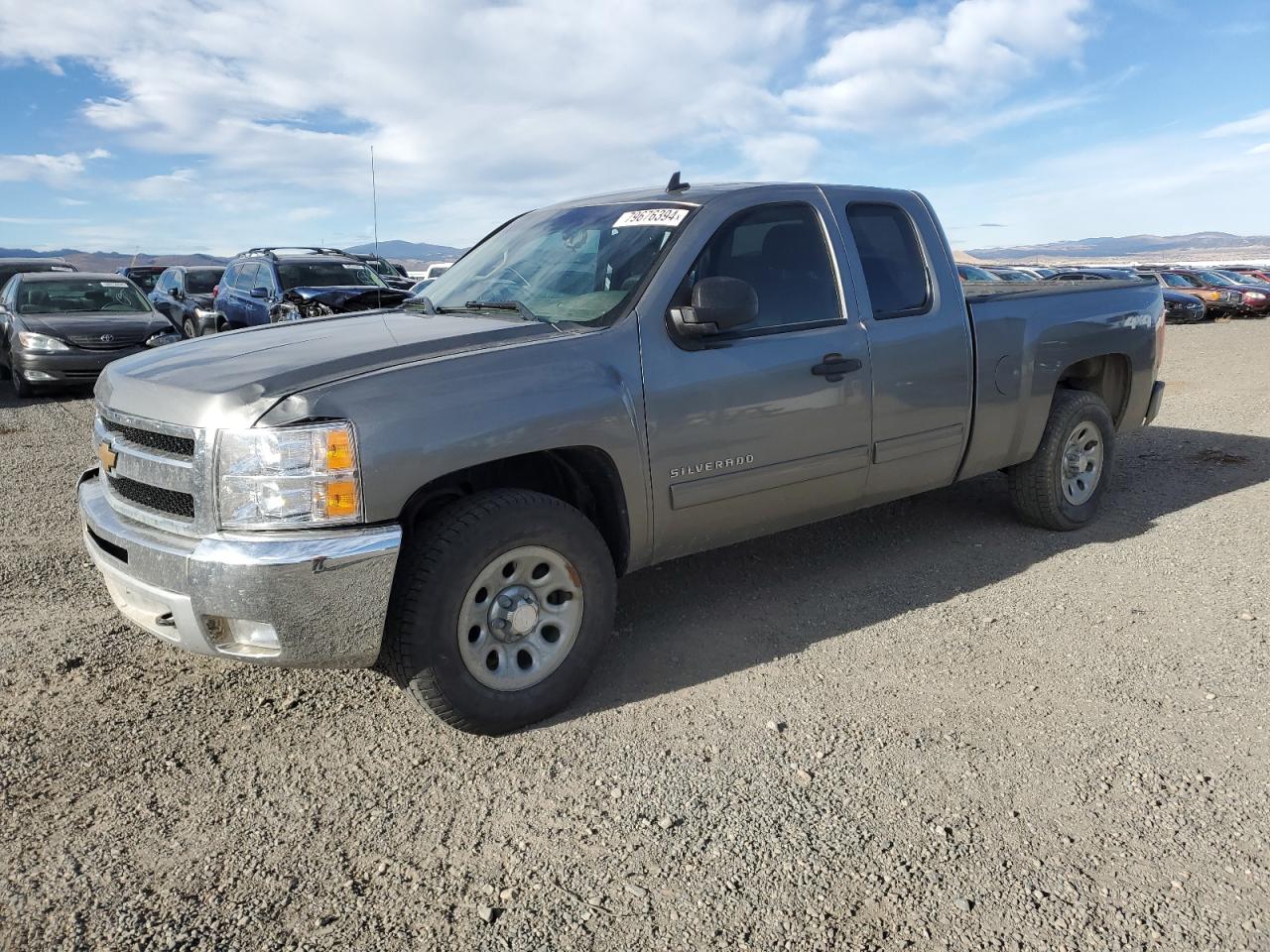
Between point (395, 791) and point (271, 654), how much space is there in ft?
1.91

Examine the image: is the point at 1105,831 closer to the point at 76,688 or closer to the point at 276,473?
the point at 276,473

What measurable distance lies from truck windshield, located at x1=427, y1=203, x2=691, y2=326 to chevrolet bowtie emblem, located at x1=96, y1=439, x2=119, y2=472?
1461mm

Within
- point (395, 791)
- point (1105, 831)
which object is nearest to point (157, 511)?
point (395, 791)

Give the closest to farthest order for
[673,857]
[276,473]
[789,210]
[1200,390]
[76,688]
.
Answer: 1. [673,857]
2. [276,473]
3. [76,688]
4. [789,210]
5. [1200,390]

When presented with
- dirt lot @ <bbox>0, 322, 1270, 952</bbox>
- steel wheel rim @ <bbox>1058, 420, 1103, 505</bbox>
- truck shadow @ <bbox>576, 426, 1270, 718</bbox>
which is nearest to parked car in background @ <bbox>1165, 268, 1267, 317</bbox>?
truck shadow @ <bbox>576, 426, 1270, 718</bbox>

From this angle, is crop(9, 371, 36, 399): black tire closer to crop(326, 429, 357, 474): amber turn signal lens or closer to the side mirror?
crop(326, 429, 357, 474): amber turn signal lens

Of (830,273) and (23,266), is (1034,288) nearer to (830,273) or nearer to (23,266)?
(830,273)

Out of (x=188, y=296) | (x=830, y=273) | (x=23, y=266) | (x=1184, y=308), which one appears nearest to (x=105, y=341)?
(x=188, y=296)

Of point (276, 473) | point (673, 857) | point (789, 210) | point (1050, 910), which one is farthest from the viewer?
point (789, 210)

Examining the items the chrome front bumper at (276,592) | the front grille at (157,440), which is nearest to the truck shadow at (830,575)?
the chrome front bumper at (276,592)

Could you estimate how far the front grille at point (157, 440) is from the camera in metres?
3.10

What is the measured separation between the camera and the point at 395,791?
3.05 m

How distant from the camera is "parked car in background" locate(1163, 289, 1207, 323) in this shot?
27438 mm

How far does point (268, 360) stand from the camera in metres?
3.32
